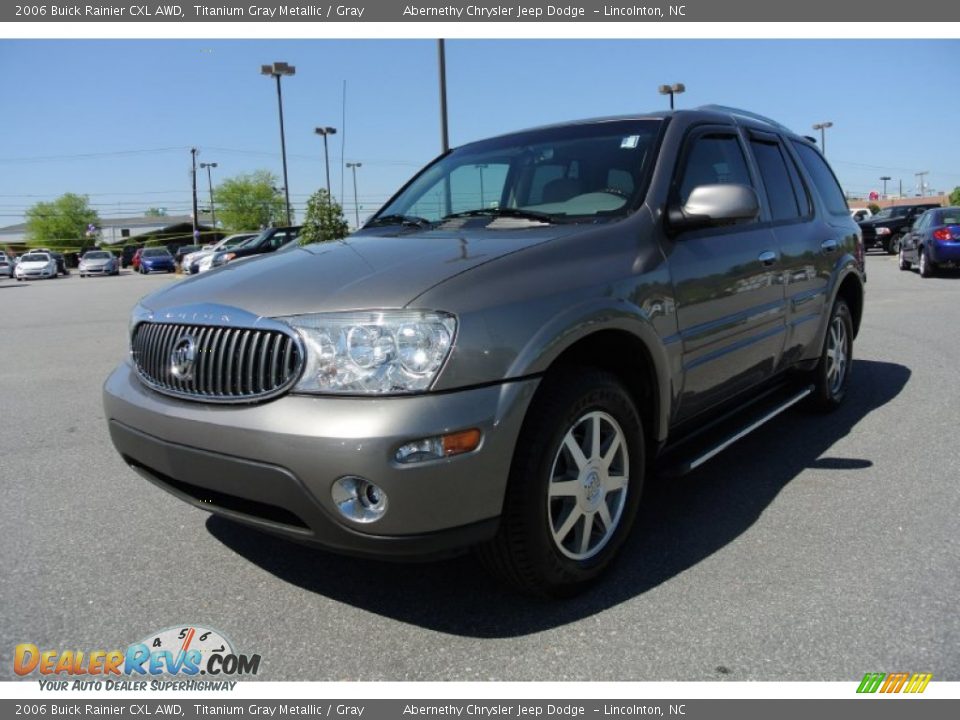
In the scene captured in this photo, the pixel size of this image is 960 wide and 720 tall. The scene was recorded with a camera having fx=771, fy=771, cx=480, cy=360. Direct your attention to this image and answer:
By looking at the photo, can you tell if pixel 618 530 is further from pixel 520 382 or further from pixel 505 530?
pixel 520 382

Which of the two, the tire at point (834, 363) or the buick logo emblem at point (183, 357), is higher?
the buick logo emblem at point (183, 357)

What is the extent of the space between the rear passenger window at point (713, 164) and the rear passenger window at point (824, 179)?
3.77 feet

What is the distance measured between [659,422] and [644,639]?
929mm

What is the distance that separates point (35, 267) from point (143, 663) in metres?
45.0

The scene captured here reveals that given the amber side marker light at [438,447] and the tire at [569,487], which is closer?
the amber side marker light at [438,447]

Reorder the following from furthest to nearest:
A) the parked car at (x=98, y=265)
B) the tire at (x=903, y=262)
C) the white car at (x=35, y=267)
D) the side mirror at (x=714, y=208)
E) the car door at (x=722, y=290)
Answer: the parked car at (x=98, y=265), the white car at (x=35, y=267), the tire at (x=903, y=262), the car door at (x=722, y=290), the side mirror at (x=714, y=208)

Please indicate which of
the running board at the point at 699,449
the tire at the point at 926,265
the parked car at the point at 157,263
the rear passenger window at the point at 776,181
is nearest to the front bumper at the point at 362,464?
the running board at the point at 699,449

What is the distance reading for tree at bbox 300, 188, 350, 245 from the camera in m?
21.8

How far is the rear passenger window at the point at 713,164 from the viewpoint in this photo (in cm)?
359

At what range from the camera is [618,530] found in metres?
2.96

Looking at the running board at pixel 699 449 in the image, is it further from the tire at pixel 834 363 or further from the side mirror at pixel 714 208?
the tire at pixel 834 363

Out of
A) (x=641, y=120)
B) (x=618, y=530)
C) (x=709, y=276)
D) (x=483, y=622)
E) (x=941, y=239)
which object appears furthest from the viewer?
(x=941, y=239)

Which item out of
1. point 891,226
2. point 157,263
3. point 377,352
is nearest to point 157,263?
point 157,263

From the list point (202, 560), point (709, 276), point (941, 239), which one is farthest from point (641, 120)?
point (941, 239)
